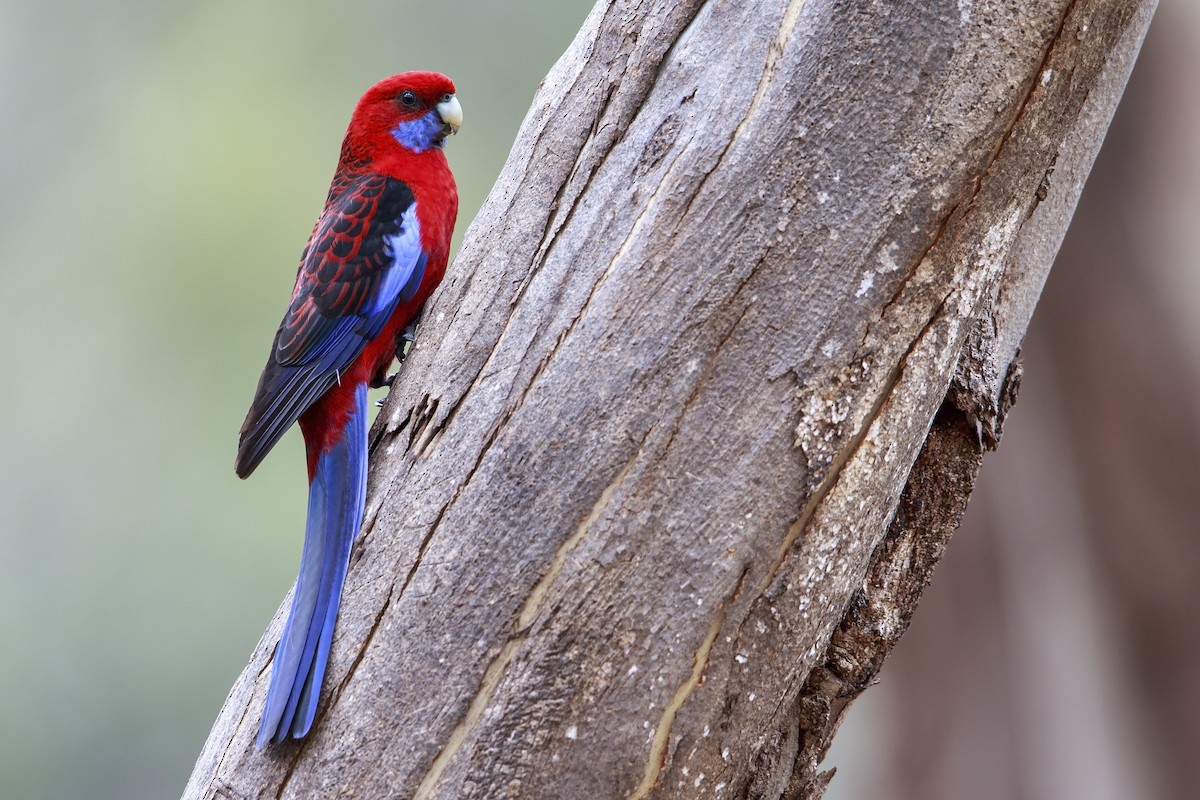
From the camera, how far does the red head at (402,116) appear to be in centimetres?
206

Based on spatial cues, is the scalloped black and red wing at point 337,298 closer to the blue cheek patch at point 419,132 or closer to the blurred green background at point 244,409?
the blue cheek patch at point 419,132

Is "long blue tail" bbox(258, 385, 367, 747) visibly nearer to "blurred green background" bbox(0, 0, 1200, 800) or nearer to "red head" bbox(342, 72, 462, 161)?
"red head" bbox(342, 72, 462, 161)

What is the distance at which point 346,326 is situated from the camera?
69.9 inches

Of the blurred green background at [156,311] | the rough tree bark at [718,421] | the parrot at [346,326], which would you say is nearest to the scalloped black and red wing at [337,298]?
the parrot at [346,326]

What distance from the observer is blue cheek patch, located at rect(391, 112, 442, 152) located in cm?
206

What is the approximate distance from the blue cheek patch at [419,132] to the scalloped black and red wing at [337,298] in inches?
5.8

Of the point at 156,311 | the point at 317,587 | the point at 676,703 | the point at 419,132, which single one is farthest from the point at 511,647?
the point at 156,311

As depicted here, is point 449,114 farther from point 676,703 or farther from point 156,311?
point 156,311

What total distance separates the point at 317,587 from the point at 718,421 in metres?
0.67

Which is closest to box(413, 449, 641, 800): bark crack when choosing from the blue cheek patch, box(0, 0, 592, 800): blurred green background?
the blue cheek patch

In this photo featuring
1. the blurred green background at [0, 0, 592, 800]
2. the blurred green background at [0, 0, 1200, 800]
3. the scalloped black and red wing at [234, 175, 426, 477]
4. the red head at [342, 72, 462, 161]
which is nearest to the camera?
the scalloped black and red wing at [234, 175, 426, 477]

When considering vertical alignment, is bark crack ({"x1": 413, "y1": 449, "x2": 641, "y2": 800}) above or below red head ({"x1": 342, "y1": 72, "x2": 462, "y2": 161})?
below

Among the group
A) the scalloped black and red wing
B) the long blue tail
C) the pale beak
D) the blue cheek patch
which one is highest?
the pale beak

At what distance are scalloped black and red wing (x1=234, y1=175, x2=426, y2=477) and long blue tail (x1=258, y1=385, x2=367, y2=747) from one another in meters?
0.14
